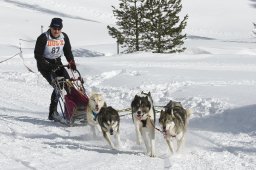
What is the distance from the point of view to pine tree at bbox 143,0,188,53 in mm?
29984

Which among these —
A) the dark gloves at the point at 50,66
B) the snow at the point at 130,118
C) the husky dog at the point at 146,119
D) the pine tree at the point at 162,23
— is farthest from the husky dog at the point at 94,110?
the pine tree at the point at 162,23

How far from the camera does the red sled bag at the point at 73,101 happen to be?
8758mm

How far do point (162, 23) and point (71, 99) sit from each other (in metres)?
22.0

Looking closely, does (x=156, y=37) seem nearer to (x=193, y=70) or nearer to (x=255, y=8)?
(x=193, y=70)

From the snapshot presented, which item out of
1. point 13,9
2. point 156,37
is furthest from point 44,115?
point 13,9

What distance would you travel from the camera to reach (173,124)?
648 centimetres

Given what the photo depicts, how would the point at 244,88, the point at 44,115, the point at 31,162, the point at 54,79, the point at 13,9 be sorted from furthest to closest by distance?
the point at 13,9 < the point at 244,88 < the point at 44,115 < the point at 54,79 < the point at 31,162

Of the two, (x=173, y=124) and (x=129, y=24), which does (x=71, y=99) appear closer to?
(x=173, y=124)

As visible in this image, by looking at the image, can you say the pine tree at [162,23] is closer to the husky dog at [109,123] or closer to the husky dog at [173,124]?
the husky dog at [109,123]

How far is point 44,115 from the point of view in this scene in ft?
33.5

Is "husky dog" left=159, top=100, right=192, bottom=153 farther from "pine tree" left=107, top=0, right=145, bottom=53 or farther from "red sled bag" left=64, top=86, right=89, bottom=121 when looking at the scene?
"pine tree" left=107, top=0, right=145, bottom=53

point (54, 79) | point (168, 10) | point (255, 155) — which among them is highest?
point (168, 10)

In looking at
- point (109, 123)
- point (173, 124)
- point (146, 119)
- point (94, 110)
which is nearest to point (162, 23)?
point (94, 110)

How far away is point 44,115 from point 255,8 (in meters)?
55.3
